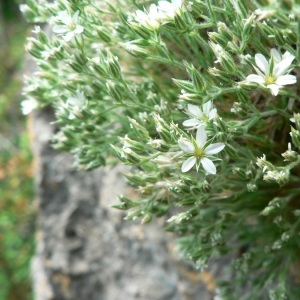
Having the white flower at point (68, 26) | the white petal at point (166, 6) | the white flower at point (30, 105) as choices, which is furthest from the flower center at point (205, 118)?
the white flower at point (30, 105)

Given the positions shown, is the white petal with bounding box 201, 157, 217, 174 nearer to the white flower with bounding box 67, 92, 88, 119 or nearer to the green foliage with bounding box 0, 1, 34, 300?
the white flower with bounding box 67, 92, 88, 119

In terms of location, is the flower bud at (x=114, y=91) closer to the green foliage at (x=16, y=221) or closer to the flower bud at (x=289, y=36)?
the flower bud at (x=289, y=36)

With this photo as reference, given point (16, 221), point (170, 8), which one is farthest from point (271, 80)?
point (16, 221)

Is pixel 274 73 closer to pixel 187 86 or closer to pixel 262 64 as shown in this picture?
pixel 262 64

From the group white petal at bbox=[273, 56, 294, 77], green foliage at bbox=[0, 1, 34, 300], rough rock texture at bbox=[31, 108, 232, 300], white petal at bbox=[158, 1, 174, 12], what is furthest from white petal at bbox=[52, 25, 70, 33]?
green foliage at bbox=[0, 1, 34, 300]

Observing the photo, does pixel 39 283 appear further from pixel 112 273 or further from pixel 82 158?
pixel 82 158

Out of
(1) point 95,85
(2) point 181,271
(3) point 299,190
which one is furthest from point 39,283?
(3) point 299,190

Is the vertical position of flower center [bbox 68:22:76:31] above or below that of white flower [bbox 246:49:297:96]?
above
